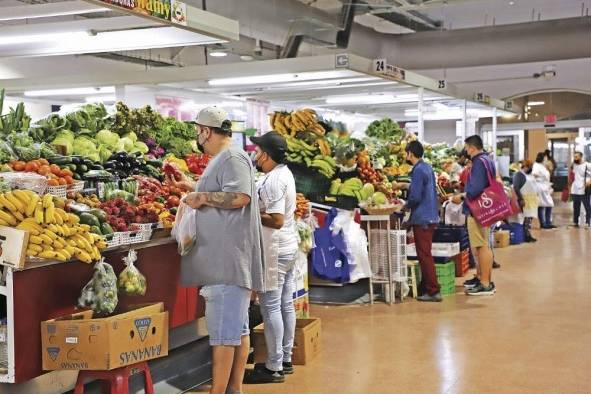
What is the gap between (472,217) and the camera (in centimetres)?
814

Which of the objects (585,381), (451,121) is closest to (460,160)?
(585,381)

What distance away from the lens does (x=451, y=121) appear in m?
20.2

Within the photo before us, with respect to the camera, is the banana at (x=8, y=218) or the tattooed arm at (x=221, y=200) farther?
the tattooed arm at (x=221, y=200)

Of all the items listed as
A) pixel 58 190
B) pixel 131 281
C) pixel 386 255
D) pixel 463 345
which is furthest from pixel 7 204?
pixel 386 255

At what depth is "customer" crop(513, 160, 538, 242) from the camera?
13312 mm

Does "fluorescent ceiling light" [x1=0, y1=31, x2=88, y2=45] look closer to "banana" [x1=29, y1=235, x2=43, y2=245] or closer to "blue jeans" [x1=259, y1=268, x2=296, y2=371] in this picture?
"blue jeans" [x1=259, y1=268, x2=296, y2=371]

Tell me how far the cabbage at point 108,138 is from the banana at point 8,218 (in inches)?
74.6

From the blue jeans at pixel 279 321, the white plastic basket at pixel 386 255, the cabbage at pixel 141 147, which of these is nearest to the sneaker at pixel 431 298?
the white plastic basket at pixel 386 255

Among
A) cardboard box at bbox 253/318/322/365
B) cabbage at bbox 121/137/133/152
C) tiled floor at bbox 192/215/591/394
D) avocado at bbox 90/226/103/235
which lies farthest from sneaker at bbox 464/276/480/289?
avocado at bbox 90/226/103/235

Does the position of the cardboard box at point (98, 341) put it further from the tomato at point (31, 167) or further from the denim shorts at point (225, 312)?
the tomato at point (31, 167)

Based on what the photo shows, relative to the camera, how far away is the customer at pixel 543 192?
48.3 ft

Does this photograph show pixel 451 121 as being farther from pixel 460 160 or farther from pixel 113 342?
pixel 113 342

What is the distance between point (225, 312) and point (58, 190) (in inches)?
45.9

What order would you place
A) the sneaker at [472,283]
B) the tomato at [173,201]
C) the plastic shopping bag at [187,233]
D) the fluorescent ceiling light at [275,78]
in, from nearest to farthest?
the plastic shopping bag at [187,233]
the tomato at [173,201]
the fluorescent ceiling light at [275,78]
the sneaker at [472,283]
